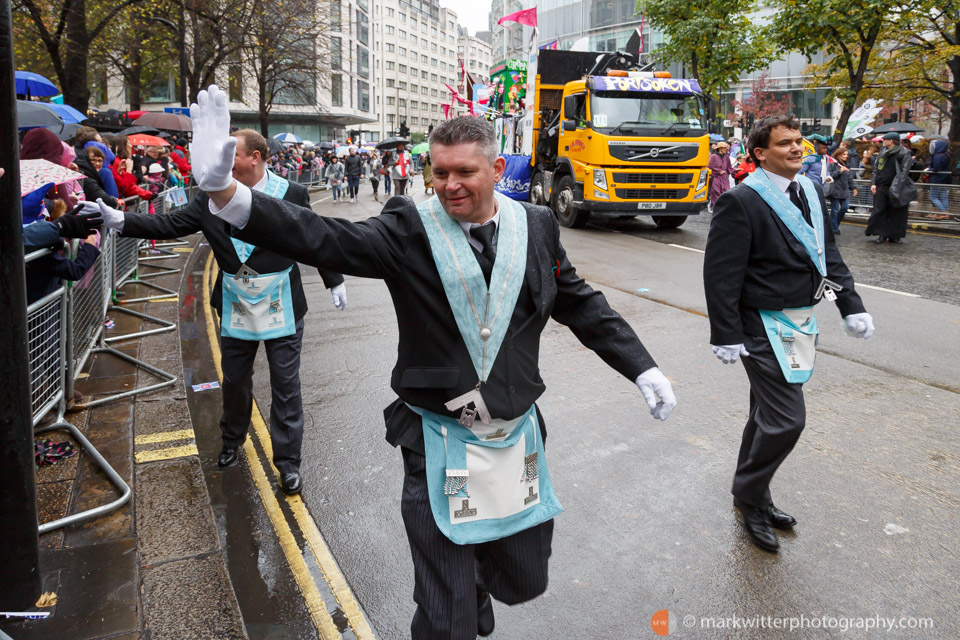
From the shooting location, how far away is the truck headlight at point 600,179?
574 inches

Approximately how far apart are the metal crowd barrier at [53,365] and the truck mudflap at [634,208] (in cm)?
1116

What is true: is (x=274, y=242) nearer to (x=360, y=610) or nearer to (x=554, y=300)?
(x=554, y=300)

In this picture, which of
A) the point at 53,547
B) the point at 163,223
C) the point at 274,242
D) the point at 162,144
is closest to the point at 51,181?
the point at 163,223

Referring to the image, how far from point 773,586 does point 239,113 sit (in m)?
75.4

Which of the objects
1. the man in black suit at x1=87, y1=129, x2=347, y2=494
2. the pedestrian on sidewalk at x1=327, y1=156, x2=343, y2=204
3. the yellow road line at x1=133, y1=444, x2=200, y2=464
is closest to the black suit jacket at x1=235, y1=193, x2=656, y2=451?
the man in black suit at x1=87, y1=129, x2=347, y2=494

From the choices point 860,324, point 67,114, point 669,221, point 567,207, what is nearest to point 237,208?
point 860,324

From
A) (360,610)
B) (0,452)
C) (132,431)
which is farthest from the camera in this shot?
(132,431)

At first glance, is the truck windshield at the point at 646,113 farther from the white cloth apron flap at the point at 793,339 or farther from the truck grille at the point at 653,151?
the white cloth apron flap at the point at 793,339

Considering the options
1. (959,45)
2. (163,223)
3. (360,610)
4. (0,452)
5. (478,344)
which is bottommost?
(360,610)

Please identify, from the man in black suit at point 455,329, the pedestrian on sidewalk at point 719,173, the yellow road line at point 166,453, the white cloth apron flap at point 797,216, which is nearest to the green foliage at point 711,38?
the pedestrian on sidewalk at point 719,173

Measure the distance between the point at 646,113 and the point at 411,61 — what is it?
123387 mm

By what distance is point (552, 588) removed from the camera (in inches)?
127

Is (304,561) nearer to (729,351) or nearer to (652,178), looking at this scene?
(729,351)

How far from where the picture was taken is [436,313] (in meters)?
2.34
